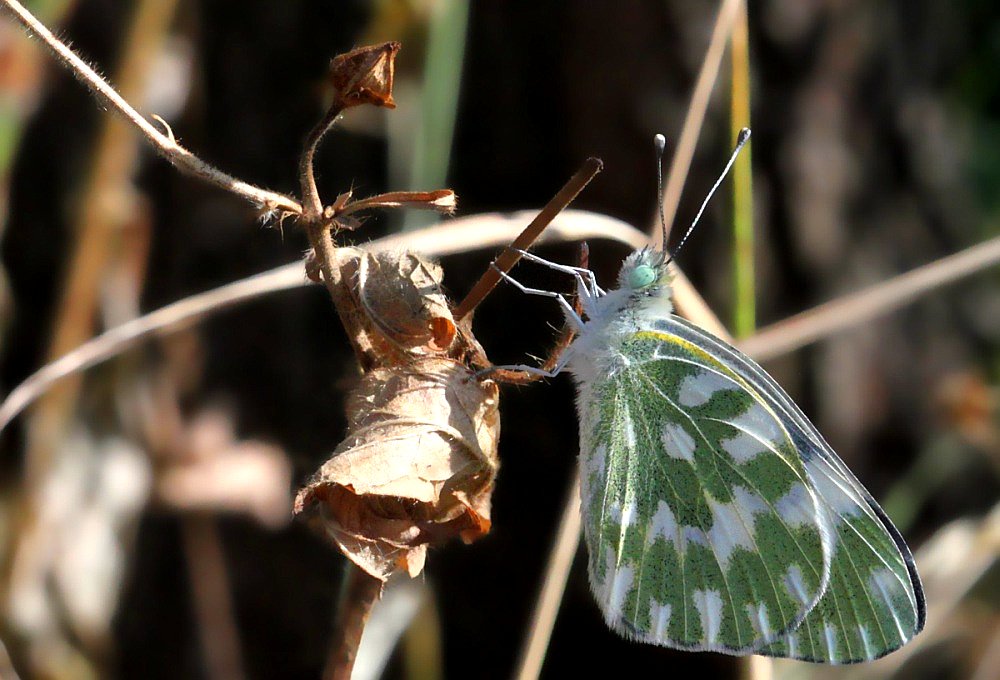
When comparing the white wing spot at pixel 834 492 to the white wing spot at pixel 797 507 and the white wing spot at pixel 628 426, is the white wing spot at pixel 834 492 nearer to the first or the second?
the white wing spot at pixel 797 507

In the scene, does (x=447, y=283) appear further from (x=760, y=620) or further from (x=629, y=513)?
(x=760, y=620)

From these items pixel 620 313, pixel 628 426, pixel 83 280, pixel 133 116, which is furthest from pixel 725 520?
pixel 83 280

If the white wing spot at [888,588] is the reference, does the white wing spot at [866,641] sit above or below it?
below

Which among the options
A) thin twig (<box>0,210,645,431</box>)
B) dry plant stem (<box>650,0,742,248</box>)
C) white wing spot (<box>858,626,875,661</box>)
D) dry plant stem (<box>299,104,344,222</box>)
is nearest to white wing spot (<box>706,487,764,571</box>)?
white wing spot (<box>858,626,875,661</box>)

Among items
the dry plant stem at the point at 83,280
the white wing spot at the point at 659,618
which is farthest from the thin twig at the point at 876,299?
the dry plant stem at the point at 83,280

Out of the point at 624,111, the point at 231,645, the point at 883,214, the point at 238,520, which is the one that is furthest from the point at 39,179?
the point at 883,214

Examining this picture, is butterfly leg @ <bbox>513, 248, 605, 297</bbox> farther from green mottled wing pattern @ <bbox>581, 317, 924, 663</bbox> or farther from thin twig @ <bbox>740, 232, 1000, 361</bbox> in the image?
thin twig @ <bbox>740, 232, 1000, 361</bbox>
